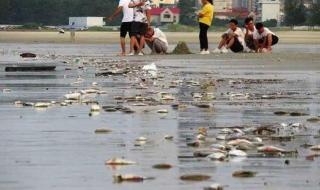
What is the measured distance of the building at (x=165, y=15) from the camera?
542 feet

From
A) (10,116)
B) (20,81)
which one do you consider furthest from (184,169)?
(20,81)

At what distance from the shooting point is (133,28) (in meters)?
25.9

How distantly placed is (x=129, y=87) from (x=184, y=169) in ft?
25.6

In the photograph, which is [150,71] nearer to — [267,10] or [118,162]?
[118,162]

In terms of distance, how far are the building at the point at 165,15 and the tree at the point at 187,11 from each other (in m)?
1.26

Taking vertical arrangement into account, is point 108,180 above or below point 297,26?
above

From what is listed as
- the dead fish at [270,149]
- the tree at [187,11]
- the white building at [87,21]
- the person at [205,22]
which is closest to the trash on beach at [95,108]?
the dead fish at [270,149]

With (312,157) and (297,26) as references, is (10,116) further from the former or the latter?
(297,26)

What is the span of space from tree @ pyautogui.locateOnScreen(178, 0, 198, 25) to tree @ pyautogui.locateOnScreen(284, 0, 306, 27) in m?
18.5

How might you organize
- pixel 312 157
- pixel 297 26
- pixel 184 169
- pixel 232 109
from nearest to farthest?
pixel 184 169 → pixel 312 157 → pixel 232 109 → pixel 297 26

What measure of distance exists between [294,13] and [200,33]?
107 meters

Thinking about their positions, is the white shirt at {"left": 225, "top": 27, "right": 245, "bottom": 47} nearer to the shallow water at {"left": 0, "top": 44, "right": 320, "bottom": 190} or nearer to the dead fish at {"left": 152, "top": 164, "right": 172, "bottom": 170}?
the shallow water at {"left": 0, "top": 44, "right": 320, "bottom": 190}

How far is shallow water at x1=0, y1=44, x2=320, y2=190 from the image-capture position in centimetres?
676

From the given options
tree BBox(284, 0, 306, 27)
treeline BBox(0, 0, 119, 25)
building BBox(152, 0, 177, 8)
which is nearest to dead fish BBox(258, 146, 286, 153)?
tree BBox(284, 0, 306, 27)
